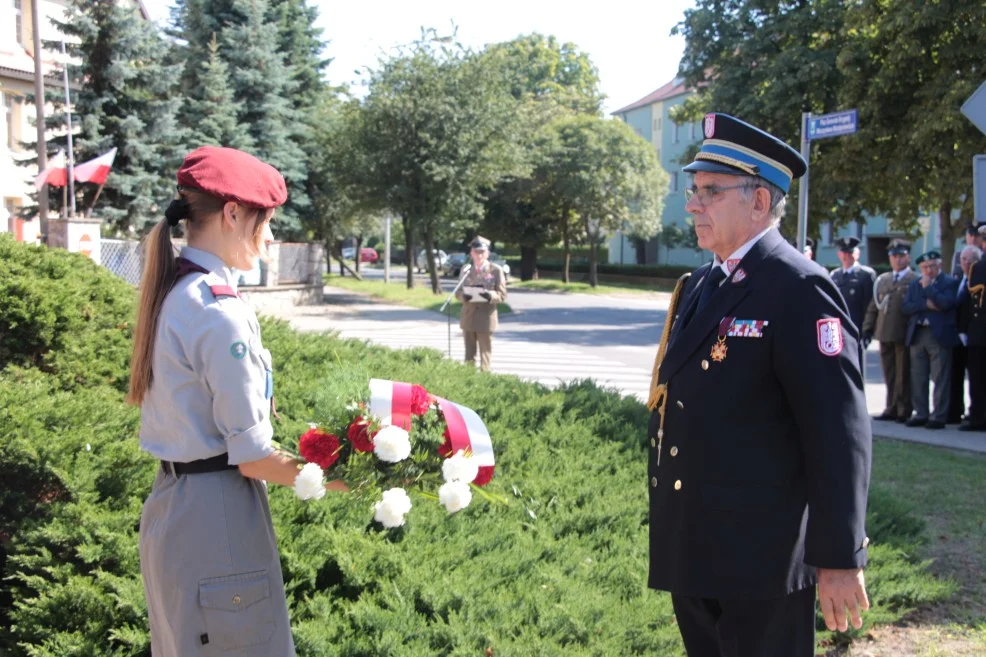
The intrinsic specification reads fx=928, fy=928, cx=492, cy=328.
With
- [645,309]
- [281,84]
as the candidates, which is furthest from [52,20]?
[645,309]

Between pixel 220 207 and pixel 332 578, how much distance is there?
2.25 metres

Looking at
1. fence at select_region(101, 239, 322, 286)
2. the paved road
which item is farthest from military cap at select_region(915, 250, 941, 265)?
fence at select_region(101, 239, 322, 286)

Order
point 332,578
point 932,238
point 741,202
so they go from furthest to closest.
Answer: point 932,238 < point 332,578 < point 741,202

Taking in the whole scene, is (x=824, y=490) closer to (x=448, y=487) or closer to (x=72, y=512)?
(x=448, y=487)

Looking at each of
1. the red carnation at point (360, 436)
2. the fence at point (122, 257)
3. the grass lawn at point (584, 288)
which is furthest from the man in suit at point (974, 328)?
the grass lawn at point (584, 288)

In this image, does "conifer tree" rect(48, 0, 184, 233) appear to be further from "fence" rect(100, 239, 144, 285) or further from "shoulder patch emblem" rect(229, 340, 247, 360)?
"shoulder patch emblem" rect(229, 340, 247, 360)

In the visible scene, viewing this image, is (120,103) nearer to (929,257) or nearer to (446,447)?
(929,257)

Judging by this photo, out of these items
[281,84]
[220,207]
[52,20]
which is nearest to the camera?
[220,207]

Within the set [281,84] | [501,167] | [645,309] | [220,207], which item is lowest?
[645,309]

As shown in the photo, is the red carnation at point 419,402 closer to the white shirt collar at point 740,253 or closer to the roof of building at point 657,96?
the white shirt collar at point 740,253

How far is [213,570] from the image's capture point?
2408 millimetres

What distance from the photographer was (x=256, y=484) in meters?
2.57

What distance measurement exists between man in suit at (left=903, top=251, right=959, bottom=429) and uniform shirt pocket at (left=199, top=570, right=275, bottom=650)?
10.4 metres

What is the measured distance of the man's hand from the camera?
8.40ft
